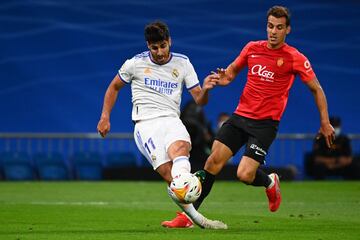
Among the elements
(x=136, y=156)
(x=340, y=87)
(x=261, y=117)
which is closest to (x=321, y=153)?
(x=340, y=87)

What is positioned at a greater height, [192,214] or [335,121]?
[192,214]

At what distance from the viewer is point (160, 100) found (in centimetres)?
1252

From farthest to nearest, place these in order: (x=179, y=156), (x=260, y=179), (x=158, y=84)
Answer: (x=260, y=179) → (x=158, y=84) → (x=179, y=156)

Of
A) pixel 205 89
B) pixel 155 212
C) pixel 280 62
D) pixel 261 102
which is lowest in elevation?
pixel 155 212

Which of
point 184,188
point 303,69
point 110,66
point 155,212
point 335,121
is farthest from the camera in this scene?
point 110,66

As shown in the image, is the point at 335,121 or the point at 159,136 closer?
the point at 159,136

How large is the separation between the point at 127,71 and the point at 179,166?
4.94 ft

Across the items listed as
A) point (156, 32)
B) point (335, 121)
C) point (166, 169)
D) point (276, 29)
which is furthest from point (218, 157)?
point (335, 121)

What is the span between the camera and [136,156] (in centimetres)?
2664

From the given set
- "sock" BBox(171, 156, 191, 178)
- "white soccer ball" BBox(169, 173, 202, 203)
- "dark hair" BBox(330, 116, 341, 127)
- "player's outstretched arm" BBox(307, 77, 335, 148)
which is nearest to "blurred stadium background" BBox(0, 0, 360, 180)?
"dark hair" BBox(330, 116, 341, 127)

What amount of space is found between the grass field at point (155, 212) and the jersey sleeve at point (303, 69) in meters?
1.73

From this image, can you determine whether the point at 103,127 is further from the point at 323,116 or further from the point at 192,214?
the point at 323,116

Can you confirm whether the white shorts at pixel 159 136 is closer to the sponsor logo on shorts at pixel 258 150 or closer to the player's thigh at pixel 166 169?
the player's thigh at pixel 166 169

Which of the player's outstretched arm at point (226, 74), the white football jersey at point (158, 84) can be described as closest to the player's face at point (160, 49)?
the white football jersey at point (158, 84)
